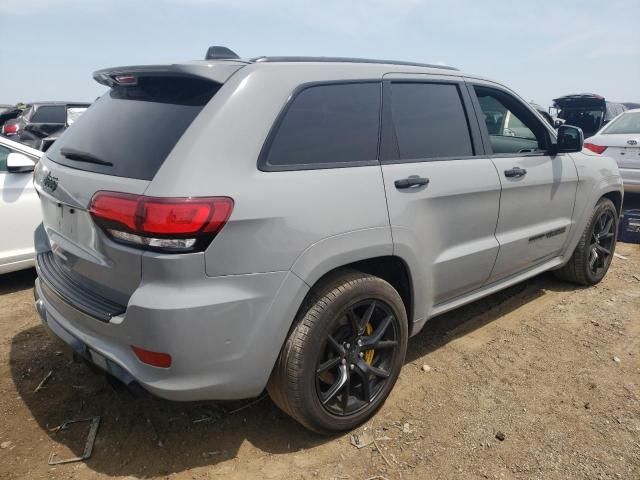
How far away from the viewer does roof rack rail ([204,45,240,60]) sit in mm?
2400

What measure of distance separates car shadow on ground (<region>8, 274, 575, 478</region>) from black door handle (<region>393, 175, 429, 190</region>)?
1.33 meters

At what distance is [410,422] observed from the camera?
103 inches

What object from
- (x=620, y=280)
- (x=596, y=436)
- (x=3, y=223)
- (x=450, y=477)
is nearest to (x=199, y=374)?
(x=450, y=477)

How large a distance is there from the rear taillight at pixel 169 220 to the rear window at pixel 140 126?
5.8 inches

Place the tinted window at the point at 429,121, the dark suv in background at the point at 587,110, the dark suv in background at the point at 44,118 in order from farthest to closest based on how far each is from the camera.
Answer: the dark suv in background at the point at 587,110 < the dark suv in background at the point at 44,118 < the tinted window at the point at 429,121

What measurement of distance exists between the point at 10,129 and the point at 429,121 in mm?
10914

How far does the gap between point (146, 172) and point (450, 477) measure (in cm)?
187

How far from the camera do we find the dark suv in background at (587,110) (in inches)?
484

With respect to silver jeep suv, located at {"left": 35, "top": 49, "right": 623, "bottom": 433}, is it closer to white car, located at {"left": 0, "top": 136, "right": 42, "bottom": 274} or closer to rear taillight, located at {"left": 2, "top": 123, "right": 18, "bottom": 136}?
white car, located at {"left": 0, "top": 136, "right": 42, "bottom": 274}

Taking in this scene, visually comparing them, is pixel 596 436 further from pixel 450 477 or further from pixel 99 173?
pixel 99 173

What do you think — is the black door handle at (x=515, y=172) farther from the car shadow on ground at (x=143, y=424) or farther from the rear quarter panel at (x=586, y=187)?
the car shadow on ground at (x=143, y=424)

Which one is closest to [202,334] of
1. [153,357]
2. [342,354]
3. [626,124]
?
[153,357]

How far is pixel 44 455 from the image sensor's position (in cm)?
232

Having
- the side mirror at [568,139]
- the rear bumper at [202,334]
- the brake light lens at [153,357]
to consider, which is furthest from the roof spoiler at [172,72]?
the side mirror at [568,139]
